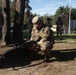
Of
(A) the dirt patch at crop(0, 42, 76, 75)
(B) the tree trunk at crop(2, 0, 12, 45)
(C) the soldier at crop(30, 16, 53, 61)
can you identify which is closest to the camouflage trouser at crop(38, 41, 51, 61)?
(C) the soldier at crop(30, 16, 53, 61)

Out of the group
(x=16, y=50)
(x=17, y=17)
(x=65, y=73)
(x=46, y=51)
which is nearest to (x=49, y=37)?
(x=46, y=51)

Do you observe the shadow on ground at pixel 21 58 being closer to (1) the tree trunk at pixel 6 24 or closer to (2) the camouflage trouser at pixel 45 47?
(2) the camouflage trouser at pixel 45 47

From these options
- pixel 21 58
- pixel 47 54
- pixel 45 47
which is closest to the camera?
pixel 45 47

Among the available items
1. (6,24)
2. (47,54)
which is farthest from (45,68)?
(6,24)

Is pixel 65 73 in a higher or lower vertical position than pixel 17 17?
lower

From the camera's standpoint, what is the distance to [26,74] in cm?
766

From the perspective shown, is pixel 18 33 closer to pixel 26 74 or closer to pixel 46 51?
pixel 46 51

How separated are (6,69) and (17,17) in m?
6.22

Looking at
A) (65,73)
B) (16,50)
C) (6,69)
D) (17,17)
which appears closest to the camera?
(65,73)

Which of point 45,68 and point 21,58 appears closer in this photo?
point 45,68

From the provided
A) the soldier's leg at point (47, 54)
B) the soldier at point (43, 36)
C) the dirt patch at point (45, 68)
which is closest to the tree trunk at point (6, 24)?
the dirt patch at point (45, 68)

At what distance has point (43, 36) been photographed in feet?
29.5

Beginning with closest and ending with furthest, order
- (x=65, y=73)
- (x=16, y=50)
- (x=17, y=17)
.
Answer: (x=65, y=73) < (x=16, y=50) < (x=17, y=17)

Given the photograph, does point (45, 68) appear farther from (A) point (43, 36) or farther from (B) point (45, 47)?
(A) point (43, 36)
